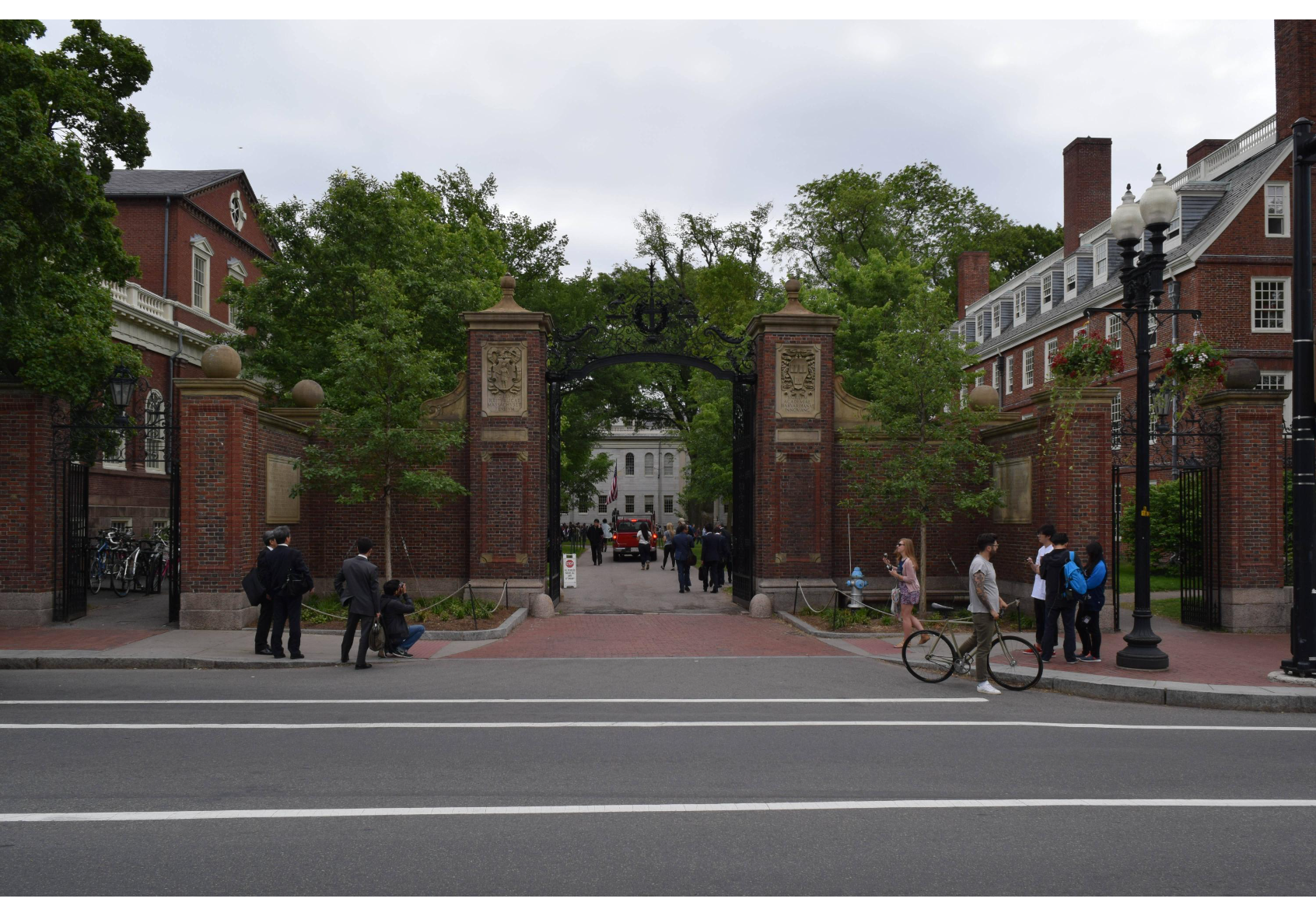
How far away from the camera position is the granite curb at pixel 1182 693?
10648 mm

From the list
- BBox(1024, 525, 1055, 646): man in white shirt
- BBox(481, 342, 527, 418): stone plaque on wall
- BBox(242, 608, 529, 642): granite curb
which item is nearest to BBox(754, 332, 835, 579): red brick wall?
BBox(481, 342, 527, 418): stone plaque on wall

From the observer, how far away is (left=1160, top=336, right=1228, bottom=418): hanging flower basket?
52.9ft

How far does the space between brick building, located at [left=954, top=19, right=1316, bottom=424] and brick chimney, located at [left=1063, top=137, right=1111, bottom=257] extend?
0.04 metres

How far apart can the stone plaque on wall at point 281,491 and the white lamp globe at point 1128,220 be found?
44.8 ft

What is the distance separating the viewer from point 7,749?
25.5 ft

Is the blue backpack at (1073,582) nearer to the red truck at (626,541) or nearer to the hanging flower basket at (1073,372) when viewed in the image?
the hanging flower basket at (1073,372)

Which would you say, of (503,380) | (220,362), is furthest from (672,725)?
(503,380)

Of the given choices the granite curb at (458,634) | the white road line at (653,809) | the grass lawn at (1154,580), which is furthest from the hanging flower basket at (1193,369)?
the granite curb at (458,634)

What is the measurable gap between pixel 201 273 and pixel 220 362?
25.8 meters

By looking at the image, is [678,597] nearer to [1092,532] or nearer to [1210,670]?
[1092,532]

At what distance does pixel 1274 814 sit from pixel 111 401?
17233mm

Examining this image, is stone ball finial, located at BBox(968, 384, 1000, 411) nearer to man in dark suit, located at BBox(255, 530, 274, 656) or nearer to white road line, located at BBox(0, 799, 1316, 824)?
man in dark suit, located at BBox(255, 530, 274, 656)

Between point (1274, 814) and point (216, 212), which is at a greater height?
point (216, 212)

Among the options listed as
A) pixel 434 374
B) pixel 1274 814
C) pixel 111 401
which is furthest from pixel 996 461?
pixel 111 401
